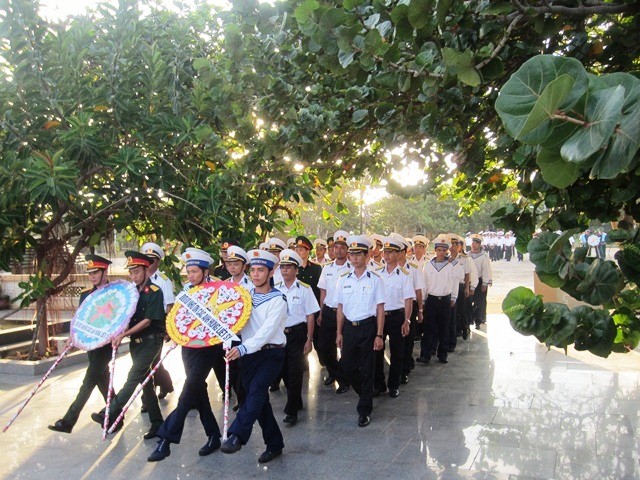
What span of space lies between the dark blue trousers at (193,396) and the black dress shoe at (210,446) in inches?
1.2

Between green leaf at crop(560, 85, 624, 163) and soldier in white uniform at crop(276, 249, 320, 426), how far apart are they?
482 cm

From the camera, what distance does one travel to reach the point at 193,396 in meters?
4.80

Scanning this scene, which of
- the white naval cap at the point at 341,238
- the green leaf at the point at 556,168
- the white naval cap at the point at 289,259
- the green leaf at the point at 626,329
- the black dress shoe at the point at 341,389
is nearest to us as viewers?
the green leaf at the point at 556,168

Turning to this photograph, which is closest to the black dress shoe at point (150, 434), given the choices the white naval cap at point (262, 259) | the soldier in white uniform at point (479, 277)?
the white naval cap at point (262, 259)

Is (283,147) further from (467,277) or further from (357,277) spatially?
(467,277)

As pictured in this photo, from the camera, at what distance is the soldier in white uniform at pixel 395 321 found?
673cm

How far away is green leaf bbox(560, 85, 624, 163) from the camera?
1382mm

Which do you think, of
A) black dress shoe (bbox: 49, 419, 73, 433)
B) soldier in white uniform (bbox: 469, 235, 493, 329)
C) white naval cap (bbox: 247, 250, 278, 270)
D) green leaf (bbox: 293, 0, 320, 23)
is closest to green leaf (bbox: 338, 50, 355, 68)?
green leaf (bbox: 293, 0, 320, 23)

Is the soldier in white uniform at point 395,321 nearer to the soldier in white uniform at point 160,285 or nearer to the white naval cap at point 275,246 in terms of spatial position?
the white naval cap at point 275,246

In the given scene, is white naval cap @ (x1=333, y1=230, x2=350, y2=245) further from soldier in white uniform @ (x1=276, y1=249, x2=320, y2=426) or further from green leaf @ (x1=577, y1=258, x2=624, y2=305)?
green leaf @ (x1=577, y1=258, x2=624, y2=305)

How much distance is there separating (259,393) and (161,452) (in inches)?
36.3

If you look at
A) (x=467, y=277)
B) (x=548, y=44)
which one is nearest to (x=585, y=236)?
(x=548, y=44)

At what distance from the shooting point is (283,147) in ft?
14.5

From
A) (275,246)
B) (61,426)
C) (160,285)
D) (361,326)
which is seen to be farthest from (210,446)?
(275,246)
